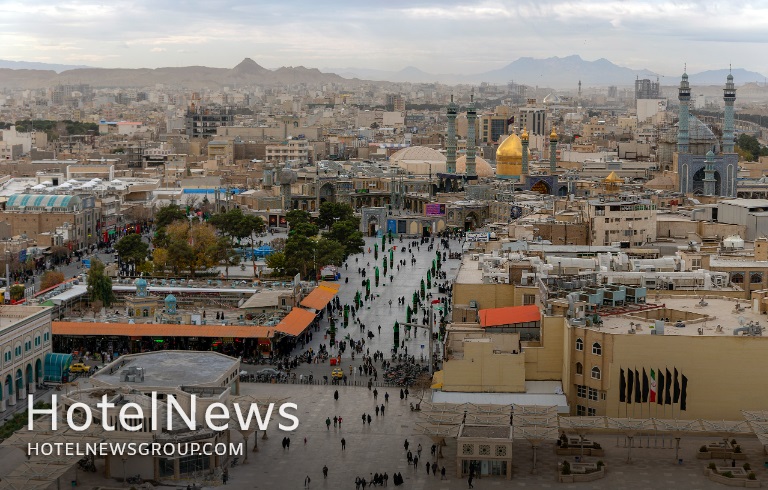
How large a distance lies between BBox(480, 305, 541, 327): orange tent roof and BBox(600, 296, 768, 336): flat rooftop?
1.73 metres

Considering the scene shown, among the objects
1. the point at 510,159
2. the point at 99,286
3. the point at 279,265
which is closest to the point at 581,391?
the point at 99,286

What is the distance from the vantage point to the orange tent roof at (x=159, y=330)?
89.4 ft

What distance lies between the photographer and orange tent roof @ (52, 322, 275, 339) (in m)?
27.2

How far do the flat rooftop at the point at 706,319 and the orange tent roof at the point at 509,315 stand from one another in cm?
173

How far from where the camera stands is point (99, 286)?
99.2ft

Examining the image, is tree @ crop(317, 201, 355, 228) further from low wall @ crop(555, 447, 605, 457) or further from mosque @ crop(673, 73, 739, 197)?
low wall @ crop(555, 447, 605, 457)

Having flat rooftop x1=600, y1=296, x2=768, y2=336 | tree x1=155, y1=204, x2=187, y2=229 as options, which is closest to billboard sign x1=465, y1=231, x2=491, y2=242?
flat rooftop x1=600, y1=296, x2=768, y2=336

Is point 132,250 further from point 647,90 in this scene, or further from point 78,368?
point 647,90

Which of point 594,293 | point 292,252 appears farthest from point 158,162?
point 594,293

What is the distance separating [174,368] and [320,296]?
9.71 meters

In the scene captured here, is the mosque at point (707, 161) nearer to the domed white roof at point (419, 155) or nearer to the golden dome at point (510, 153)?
the golden dome at point (510, 153)

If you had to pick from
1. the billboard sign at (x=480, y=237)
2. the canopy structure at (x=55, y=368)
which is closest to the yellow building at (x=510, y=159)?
the billboard sign at (x=480, y=237)

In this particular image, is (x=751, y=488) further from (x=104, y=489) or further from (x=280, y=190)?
(x=280, y=190)

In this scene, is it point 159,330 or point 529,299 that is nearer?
point 529,299
